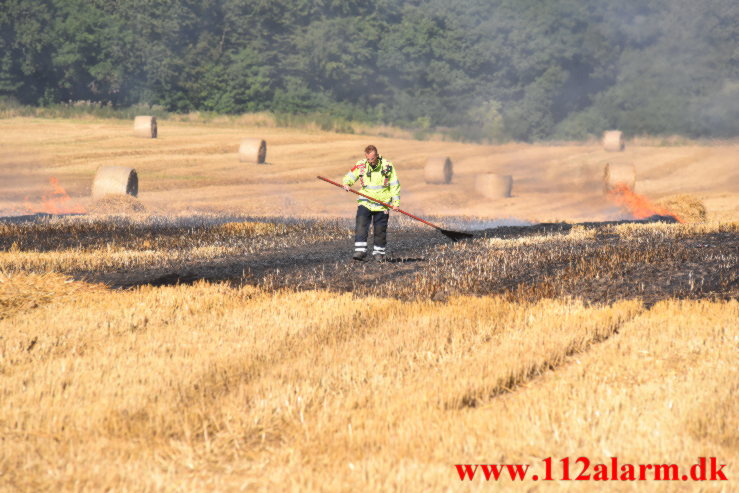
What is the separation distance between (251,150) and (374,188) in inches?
1024

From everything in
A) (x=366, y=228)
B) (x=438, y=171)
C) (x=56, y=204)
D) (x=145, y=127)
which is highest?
(x=145, y=127)

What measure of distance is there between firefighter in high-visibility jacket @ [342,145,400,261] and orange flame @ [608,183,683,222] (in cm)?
1138

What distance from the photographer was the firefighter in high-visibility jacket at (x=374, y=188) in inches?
536

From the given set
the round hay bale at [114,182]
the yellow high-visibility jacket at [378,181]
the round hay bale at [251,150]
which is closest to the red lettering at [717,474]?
the yellow high-visibility jacket at [378,181]

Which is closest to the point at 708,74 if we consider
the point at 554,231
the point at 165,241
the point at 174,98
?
the point at 174,98

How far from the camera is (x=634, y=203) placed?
29094mm

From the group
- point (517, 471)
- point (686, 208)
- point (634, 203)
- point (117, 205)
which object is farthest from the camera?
point (634, 203)

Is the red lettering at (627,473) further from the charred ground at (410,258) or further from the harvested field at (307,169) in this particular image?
the harvested field at (307,169)

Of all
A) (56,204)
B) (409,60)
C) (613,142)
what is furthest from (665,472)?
(409,60)

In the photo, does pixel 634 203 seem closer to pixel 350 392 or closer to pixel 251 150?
pixel 251 150

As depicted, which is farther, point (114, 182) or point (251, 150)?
point (251, 150)

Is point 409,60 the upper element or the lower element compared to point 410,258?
upper

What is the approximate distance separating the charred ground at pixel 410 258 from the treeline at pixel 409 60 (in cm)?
3685

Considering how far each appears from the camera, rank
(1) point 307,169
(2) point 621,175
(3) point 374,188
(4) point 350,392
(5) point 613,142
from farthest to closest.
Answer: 1. (5) point 613,142
2. (1) point 307,169
3. (2) point 621,175
4. (3) point 374,188
5. (4) point 350,392
